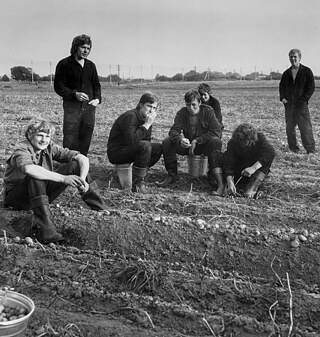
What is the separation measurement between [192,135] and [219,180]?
0.79 metres

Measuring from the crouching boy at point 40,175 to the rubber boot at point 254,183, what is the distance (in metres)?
1.87

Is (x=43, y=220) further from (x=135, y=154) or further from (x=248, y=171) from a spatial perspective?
(x=248, y=171)

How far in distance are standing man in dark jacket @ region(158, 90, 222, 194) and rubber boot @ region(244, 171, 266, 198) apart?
50 cm

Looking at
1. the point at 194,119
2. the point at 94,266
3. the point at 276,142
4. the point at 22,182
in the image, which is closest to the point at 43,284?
the point at 94,266

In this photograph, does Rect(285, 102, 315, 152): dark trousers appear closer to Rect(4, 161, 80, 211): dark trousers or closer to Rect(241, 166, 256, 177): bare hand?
Rect(241, 166, 256, 177): bare hand

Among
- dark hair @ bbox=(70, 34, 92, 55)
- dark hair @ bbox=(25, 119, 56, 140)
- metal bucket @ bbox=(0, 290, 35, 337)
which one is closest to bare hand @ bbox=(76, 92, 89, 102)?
dark hair @ bbox=(70, 34, 92, 55)

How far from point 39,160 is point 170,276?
5.04 ft

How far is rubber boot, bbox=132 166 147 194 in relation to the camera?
5.81m

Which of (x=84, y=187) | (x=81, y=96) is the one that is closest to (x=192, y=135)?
(x=81, y=96)

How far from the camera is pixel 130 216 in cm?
477

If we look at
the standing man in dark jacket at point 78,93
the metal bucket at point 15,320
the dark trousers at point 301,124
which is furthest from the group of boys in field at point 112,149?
the dark trousers at point 301,124

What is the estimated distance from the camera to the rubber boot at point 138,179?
5.81 m

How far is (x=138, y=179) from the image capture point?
5.85 metres

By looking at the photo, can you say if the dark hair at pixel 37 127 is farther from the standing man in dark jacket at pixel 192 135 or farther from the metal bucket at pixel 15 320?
the standing man in dark jacket at pixel 192 135
